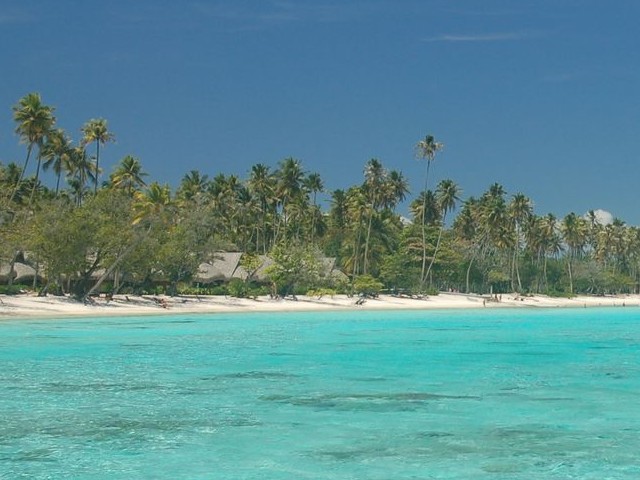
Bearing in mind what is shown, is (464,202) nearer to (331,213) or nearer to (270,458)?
(331,213)

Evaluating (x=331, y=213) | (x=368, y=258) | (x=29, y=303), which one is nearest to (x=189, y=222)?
(x=29, y=303)

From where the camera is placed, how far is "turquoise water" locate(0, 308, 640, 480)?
10734 mm

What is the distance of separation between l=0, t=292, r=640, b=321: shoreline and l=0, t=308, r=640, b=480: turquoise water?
19.2 metres

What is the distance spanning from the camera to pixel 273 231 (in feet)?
315

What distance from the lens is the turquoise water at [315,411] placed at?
10.7 m

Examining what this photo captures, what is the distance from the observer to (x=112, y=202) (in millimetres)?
56312

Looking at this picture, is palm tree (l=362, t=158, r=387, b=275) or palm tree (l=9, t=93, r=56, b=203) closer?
palm tree (l=9, t=93, r=56, b=203)

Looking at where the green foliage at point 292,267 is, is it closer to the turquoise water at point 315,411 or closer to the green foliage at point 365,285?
the green foliage at point 365,285

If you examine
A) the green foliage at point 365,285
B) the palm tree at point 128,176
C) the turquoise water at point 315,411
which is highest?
the palm tree at point 128,176

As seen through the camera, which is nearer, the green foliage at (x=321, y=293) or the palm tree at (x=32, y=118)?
the palm tree at (x=32, y=118)

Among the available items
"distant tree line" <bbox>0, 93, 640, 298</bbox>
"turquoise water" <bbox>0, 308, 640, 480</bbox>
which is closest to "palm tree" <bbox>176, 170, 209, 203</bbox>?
"distant tree line" <bbox>0, 93, 640, 298</bbox>

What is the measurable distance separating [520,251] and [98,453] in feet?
382

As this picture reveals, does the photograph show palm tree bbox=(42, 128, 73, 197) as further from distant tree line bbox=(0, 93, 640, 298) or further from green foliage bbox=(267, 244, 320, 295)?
green foliage bbox=(267, 244, 320, 295)

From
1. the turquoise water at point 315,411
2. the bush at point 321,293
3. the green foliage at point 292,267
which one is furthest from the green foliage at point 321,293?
the turquoise water at point 315,411
